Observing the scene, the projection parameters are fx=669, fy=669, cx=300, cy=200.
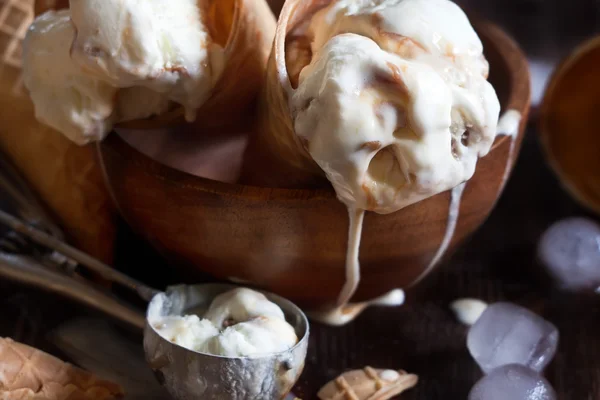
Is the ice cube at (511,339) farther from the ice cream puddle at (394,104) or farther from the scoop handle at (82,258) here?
the scoop handle at (82,258)

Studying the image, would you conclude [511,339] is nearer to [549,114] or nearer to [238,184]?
[238,184]

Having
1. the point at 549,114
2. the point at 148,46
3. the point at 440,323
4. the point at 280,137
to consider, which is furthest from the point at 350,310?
the point at 549,114

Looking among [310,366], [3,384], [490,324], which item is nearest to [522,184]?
[490,324]

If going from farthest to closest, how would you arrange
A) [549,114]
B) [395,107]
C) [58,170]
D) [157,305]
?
[549,114] → [58,170] → [157,305] → [395,107]

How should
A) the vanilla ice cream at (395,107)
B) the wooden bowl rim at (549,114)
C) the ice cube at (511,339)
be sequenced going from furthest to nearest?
the wooden bowl rim at (549,114)
the ice cube at (511,339)
the vanilla ice cream at (395,107)

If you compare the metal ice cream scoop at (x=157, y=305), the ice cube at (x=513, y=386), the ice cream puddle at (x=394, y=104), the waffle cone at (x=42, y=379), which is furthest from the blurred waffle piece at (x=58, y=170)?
the ice cube at (x=513, y=386)

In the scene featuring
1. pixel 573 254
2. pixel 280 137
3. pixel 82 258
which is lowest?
pixel 573 254
